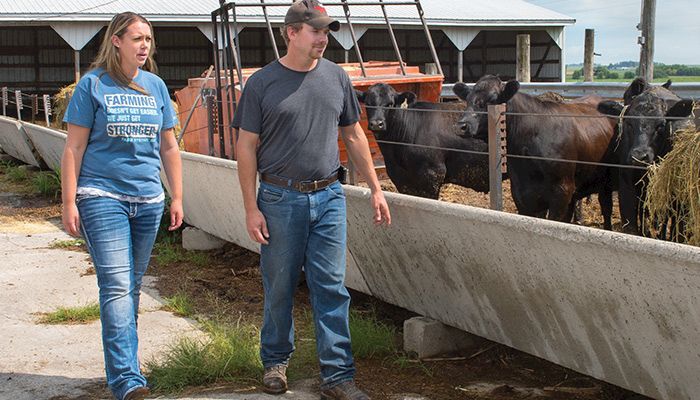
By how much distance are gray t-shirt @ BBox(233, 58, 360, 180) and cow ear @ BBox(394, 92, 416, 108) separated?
4.55m

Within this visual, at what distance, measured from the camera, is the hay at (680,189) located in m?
4.79

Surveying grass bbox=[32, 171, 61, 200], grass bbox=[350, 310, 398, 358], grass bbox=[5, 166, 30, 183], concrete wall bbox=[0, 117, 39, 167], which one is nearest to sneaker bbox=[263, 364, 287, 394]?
grass bbox=[350, 310, 398, 358]

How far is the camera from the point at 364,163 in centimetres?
472

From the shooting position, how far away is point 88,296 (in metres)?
7.16

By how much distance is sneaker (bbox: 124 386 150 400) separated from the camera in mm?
4422

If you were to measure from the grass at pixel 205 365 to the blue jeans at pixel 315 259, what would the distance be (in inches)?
18.5

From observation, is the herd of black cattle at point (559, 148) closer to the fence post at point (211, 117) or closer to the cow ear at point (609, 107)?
the cow ear at point (609, 107)

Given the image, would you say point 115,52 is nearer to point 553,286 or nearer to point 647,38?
point 553,286

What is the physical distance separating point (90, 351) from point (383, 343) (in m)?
1.69

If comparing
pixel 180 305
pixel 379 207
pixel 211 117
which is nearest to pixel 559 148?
pixel 379 207

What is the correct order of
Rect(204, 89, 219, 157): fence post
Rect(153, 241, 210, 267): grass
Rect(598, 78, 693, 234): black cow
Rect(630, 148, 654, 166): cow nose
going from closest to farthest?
Result: Rect(630, 148, 654, 166): cow nose, Rect(598, 78, 693, 234): black cow, Rect(153, 241, 210, 267): grass, Rect(204, 89, 219, 157): fence post

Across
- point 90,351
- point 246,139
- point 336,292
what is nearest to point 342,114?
point 246,139

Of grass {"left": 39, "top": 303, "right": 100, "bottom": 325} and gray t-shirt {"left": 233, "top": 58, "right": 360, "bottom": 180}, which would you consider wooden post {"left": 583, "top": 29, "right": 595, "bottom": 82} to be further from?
gray t-shirt {"left": 233, "top": 58, "right": 360, "bottom": 180}

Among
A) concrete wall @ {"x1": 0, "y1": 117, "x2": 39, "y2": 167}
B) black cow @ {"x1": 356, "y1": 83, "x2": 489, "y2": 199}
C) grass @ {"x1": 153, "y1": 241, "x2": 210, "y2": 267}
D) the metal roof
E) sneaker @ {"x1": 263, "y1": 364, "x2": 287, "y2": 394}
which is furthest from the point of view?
→ the metal roof
